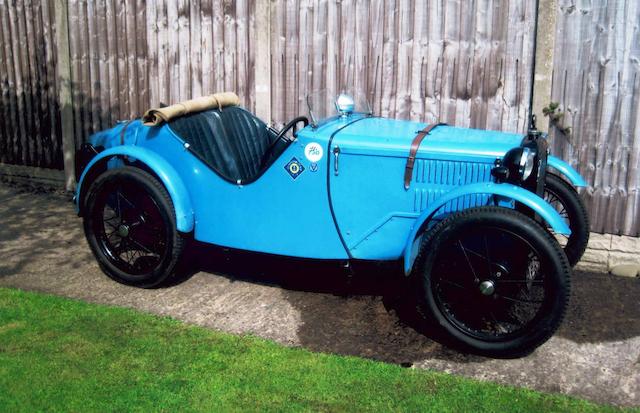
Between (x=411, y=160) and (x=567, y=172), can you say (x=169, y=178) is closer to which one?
(x=411, y=160)

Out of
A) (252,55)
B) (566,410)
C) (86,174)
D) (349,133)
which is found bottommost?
(566,410)

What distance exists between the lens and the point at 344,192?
483cm

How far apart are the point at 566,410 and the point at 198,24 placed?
4934mm

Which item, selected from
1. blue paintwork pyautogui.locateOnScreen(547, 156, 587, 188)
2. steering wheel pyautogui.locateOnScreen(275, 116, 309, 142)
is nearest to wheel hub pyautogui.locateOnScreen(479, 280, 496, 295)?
blue paintwork pyautogui.locateOnScreen(547, 156, 587, 188)

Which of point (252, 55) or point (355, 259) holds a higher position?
point (252, 55)

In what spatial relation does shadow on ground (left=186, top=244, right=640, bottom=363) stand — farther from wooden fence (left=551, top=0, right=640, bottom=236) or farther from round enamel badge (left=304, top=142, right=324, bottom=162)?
round enamel badge (left=304, top=142, right=324, bottom=162)

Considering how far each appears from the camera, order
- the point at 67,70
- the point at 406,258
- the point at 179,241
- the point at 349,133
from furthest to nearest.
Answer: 1. the point at 67,70
2. the point at 179,241
3. the point at 349,133
4. the point at 406,258

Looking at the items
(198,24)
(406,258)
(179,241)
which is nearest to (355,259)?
(406,258)

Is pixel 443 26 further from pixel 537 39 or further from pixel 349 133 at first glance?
pixel 349 133

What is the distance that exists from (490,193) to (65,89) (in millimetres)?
5249

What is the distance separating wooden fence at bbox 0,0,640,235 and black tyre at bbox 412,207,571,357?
69.9 inches

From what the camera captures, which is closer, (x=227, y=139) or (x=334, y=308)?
(x=334, y=308)

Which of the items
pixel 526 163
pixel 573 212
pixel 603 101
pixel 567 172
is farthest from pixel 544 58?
pixel 526 163

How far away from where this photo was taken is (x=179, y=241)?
525cm
